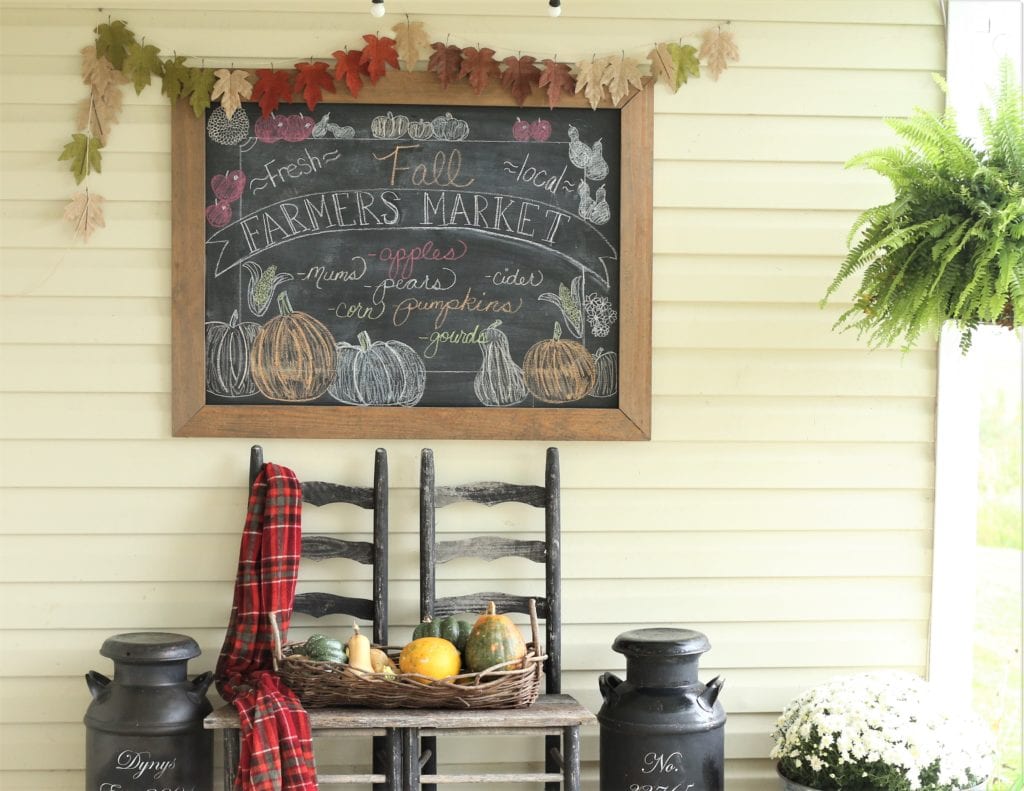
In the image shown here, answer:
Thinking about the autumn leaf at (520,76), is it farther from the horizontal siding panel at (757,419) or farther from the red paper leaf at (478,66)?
the horizontal siding panel at (757,419)

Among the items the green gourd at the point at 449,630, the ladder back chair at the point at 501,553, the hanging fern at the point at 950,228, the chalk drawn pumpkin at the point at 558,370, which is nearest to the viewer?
the hanging fern at the point at 950,228

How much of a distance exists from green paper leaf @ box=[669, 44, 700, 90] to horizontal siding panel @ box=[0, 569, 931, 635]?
1471 millimetres

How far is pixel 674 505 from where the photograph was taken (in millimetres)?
3084

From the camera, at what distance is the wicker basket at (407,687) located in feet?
8.57

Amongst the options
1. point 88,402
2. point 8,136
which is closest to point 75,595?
point 88,402

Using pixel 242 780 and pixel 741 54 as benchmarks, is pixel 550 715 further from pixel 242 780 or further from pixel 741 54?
pixel 741 54

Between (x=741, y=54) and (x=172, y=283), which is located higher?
(x=741, y=54)

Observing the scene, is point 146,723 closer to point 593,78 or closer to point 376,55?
point 376,55

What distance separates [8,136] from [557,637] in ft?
7.00

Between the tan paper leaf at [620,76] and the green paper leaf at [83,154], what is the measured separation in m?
1.48

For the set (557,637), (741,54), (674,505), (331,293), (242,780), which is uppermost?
(741,54)

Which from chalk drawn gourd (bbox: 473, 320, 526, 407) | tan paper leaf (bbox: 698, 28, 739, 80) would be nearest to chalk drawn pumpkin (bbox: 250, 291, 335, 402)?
chalk drawn gourd (bbox: 473, 320, 526, 407)

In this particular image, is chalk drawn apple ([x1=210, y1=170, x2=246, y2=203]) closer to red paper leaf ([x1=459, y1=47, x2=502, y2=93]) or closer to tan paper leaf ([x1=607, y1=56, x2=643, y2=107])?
red paper leaf ([x1=459, y1=47, x2=502, y2=93])

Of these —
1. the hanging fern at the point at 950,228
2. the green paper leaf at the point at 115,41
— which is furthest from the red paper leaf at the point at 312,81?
the hanging fern at the point at 950,228
